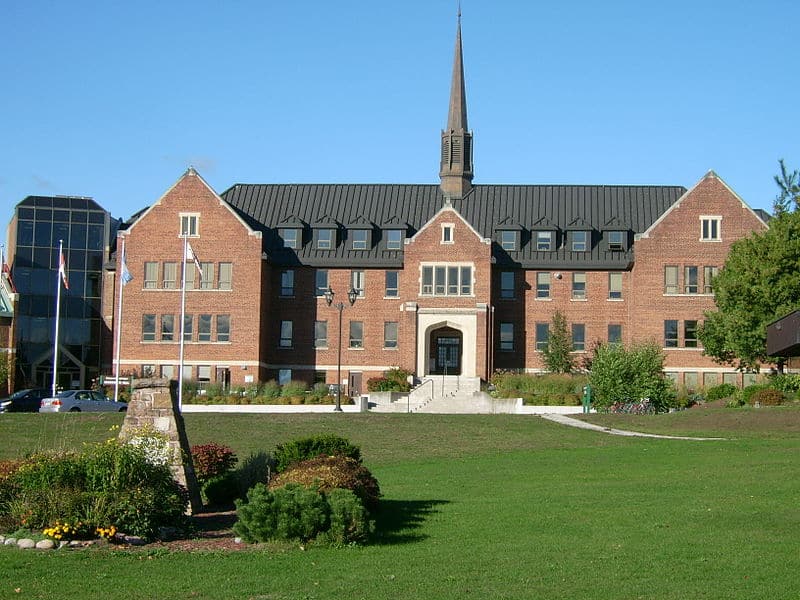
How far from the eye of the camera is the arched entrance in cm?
6769

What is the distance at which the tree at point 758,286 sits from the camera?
5141cm

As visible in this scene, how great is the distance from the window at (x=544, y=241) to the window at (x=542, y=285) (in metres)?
1.49

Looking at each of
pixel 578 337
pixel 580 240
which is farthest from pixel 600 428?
pixel 580 240

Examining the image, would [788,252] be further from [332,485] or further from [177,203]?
[332,485]

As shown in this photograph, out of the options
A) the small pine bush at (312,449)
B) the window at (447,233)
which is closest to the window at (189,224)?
the window at (447,233)

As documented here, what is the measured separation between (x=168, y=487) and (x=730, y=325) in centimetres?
3830

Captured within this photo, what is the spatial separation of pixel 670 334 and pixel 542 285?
7.45m

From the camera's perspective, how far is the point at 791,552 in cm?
1644

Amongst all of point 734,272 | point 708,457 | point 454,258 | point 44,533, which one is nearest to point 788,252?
point 734,272

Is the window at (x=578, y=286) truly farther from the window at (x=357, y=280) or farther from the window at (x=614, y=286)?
the window at (x=357, y=280)

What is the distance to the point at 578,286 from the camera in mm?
67500

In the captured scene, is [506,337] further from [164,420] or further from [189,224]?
[164,420]

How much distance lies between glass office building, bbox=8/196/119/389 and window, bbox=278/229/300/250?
49.6ft

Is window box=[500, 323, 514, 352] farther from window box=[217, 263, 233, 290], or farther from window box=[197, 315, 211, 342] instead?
window box=[197, 315, 211, 342]
